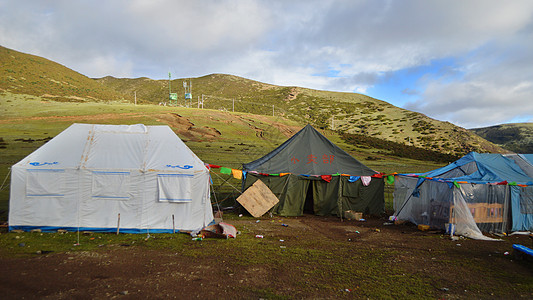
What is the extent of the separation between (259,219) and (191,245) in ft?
16.2

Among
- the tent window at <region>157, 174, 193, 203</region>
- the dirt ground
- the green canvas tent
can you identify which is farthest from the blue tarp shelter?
the tent window at <region>157, 174, 193, 203</region>

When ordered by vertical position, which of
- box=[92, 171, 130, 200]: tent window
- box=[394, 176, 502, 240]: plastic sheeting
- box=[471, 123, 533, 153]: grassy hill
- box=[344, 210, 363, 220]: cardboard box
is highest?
box=[471, 123, 533, 153]: grassy hill

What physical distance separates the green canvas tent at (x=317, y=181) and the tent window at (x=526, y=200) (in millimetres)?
5527

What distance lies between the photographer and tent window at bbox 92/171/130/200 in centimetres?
1077

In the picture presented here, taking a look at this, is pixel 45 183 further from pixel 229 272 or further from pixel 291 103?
pixel 291 103

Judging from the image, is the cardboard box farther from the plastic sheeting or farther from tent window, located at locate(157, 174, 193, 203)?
tent window, located at locate(157, 174, 193, 203)

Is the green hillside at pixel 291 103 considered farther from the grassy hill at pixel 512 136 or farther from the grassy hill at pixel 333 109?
the grassy hill at pixel 512 136

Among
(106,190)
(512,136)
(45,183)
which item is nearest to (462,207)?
(106,190)

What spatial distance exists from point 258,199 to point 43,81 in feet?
267

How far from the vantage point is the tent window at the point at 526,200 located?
1227 cm

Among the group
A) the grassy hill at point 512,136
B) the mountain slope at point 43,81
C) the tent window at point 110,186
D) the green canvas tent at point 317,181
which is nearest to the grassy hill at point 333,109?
the mountain slope at point 43,81

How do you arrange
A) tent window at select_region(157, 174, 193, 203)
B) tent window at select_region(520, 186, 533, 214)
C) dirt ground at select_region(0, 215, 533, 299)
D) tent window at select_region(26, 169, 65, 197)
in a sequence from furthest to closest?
tent window at select_region(520, 186, 533, 214) < tent window at select_region(157, 174, 193, 203) < tent window at select_region(26, 169, 65, 197) < dirt ground at select_region(0, 215, 533, 299)

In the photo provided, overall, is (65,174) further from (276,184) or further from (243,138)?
(243,138)

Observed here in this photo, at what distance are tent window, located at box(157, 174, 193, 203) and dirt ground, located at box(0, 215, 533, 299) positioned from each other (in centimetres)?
170
